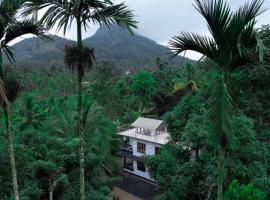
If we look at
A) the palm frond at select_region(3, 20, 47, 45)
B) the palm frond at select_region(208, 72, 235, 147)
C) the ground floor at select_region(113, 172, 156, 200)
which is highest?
the palm frond at select_region(3, 20, 47, 45)

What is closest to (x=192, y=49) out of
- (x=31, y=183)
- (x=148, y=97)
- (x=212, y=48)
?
(x=212, y=48)

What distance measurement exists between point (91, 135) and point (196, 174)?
666cm

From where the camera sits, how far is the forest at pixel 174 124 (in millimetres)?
3201

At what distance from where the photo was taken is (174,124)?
11531mm

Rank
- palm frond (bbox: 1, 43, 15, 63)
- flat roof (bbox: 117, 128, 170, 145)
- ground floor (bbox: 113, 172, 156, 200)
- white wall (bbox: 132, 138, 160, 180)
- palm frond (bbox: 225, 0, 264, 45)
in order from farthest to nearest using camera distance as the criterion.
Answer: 1. white wall (bbox: 132, 138, 160, 180)
2. flat roof (bbox: 117, 128, 170, 145)
3. ground floor (bbox: 113, 172, 156, 200)
4. palm frond (bbox: 1, 43, 15, 63)
5. palm frond (bbox: 225, 0, 264, 45)

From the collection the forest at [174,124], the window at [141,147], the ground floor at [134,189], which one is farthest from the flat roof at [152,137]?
the ground floor at [134,189]

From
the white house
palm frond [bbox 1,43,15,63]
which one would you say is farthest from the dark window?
palm frond [bbox 1,43,15,63]

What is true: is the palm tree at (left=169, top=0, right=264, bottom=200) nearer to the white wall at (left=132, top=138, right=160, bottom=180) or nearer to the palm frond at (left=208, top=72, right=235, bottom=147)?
the palm frond at (left=208, top=72, right=235, bottom=147)

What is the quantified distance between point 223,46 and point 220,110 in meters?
0.76

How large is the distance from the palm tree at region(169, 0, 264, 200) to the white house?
48.6ft

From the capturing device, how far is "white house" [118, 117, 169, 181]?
18.6 metres

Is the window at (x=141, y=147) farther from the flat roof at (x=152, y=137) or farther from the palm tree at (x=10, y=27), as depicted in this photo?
the palm tree at (x=10, y=27)

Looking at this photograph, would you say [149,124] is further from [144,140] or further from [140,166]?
[140,166]

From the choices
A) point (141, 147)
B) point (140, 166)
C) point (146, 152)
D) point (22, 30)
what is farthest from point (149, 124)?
point (22, 30)
